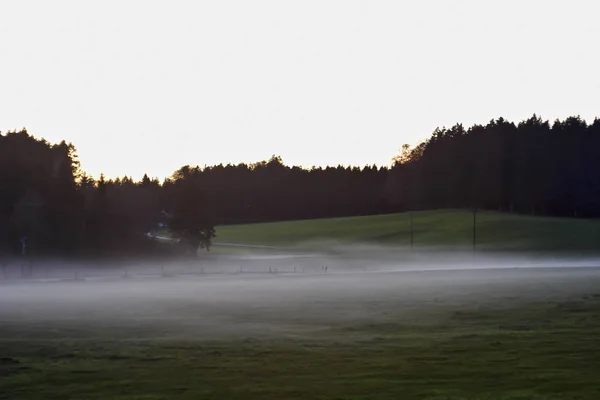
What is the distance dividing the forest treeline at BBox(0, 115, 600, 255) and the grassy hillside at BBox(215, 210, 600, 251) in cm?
618

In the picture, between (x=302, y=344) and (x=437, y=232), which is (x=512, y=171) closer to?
(x=437, y=232)

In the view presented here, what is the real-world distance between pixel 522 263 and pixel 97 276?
4642 cm

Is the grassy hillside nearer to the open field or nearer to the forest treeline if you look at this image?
the forest treeline

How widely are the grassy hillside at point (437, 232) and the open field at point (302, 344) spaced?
6222cm

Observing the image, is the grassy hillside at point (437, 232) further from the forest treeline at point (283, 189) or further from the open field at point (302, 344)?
the open field at point (302, 344)

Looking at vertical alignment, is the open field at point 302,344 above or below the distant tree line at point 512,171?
below

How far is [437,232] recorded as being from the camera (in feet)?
411

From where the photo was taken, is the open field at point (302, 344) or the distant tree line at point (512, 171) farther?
the distant tree line at point (512, 171)

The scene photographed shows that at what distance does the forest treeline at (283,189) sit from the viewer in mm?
83125

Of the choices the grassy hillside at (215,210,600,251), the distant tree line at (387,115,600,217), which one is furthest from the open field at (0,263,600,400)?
the distant tree line at (387,115,600,217)

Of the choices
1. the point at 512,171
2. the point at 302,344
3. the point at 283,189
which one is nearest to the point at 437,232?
the point at 512,171

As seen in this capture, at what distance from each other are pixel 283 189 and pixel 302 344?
145 meters

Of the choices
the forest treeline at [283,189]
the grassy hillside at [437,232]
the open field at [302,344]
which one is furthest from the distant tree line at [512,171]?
the open field at [302,344]

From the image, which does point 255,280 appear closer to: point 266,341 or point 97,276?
point 97,276
